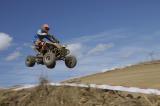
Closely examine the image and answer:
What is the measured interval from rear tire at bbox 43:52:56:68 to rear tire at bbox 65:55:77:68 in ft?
2.92

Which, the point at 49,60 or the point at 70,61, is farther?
the point at 70,61

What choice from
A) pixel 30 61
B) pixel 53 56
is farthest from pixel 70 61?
pixel 30 61

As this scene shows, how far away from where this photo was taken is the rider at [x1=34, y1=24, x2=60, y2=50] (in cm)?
2469

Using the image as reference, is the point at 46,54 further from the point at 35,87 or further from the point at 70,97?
the point at 70,97

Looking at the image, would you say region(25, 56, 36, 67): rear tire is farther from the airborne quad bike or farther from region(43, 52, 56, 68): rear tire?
region(43, 52, 56, 68): rear tire

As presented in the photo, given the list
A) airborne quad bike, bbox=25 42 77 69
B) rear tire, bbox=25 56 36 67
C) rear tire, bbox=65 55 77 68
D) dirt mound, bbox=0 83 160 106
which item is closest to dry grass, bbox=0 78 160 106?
dirt mound, bbox=0 83 160 106

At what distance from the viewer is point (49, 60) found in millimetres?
24797

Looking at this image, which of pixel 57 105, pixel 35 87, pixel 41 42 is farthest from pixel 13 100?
pixel 41 42

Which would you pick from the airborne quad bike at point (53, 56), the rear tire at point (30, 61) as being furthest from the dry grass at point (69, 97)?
the rear tire at point (30, 61)

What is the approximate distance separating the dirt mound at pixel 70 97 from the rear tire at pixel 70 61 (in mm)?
4307

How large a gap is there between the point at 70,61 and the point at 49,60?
1.41 meters

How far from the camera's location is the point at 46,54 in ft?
85.3

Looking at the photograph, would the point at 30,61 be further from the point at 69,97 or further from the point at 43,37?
the point at 69,97

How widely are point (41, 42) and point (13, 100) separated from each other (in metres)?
5.88
